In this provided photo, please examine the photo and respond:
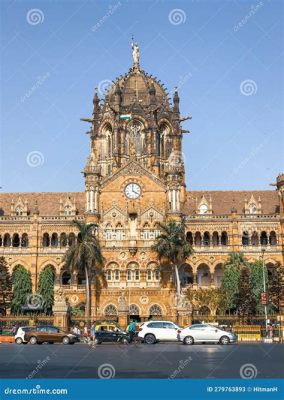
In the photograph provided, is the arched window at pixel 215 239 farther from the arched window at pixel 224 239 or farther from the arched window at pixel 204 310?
the arched window at pixel 204 310

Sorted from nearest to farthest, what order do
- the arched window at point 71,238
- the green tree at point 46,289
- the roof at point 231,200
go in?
the arched window at point 71,238, the green tree at point 46,289, the roof at point 231,200

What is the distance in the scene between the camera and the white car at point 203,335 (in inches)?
1358

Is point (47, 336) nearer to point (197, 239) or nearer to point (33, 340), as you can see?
point (33, 340)

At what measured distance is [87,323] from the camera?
50219 millimetres

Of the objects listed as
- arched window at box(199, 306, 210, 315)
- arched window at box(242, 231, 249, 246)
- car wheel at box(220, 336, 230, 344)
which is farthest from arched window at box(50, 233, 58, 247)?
car wheel at box(220, 336, 230, 344)

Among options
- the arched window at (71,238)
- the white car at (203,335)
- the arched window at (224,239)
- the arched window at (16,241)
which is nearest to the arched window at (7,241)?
the arched window at (16,241)

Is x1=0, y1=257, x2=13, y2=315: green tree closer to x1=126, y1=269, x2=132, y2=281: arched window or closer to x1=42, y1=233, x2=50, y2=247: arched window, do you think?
x1=42, y1=233, x2=50, y2=247: arched window

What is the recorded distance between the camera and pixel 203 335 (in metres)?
34.9

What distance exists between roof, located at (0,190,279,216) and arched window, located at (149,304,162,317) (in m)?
13.7

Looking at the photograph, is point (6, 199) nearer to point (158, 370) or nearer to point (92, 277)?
point (92, 277)

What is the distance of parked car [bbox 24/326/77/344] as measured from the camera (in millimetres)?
36969

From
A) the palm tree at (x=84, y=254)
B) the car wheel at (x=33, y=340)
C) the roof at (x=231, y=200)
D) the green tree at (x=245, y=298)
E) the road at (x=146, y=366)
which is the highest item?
the roof at (x=231, y=200)

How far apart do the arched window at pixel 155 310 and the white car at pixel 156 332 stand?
97.4ft
